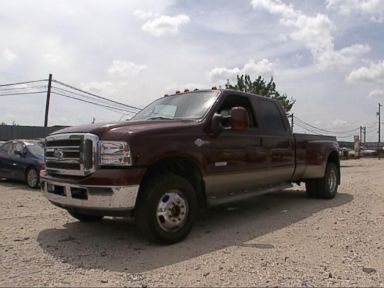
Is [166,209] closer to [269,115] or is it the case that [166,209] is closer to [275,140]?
[275,140]

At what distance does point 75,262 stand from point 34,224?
230 cm

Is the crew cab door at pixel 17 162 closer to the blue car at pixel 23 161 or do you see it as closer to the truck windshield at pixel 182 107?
the blue car at pixel 23 161

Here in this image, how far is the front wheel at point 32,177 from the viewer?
38.9 feet

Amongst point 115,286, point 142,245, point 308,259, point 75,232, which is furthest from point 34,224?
point 308,259

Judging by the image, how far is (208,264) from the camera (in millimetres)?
4992

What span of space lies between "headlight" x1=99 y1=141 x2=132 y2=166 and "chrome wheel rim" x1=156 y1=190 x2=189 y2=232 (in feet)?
2.24

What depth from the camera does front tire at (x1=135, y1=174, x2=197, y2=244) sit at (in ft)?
18.1

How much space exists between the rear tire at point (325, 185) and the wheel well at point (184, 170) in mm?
4323

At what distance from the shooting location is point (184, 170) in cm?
633

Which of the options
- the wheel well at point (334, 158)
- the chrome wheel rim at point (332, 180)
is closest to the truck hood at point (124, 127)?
the chrome wheel rim at point (332, 180)

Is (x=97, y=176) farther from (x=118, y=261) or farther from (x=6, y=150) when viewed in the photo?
(x=6, y=150)

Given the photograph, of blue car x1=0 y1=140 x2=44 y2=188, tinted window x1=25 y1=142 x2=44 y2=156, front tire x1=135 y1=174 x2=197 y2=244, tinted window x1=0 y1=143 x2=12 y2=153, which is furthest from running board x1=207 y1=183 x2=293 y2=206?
tinted window x1=0 y1=143 x2=12 y2=153

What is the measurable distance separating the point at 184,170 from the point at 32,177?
6951mm

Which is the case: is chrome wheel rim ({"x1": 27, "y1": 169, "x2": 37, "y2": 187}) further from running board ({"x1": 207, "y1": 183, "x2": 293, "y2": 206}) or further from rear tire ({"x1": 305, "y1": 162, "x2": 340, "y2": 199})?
rear tire ({"x1": 305, "y1": 162, "x2": 340, "y2": 199})
